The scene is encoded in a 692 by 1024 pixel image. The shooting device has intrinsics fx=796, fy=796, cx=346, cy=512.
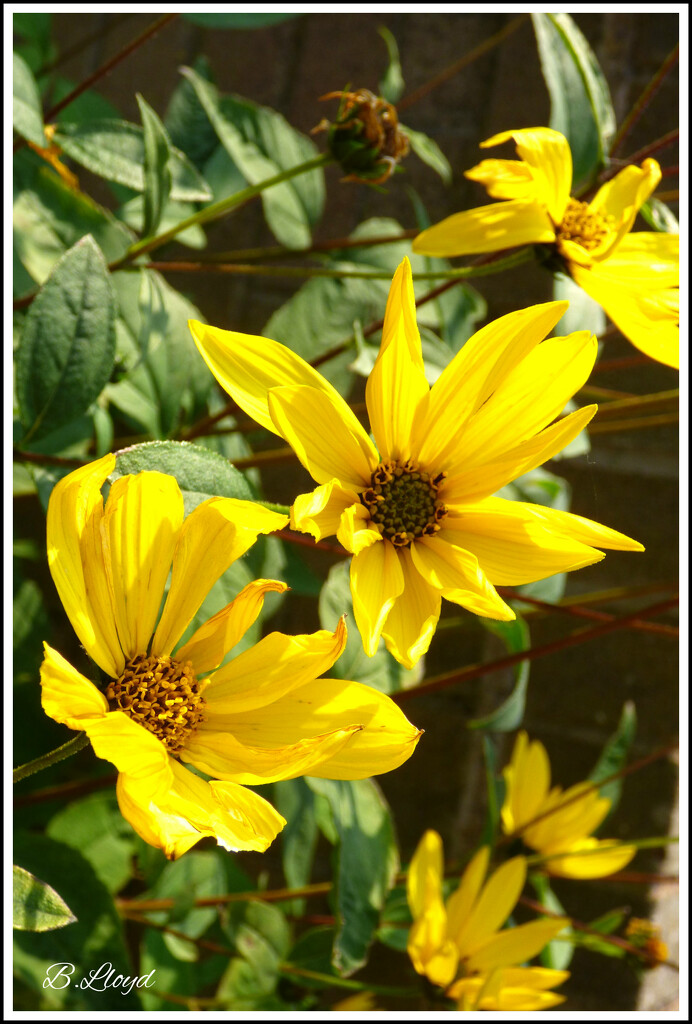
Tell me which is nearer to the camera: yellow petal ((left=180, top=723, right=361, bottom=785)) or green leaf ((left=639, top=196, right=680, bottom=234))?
yellow petal ((left=180, top=723, right=361, bottom=785))

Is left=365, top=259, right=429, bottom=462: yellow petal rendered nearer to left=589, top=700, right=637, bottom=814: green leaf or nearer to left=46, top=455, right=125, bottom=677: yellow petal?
left=46, top=455, right=125, bottom=677: yellow petal

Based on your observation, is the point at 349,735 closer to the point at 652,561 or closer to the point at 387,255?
the point at 387,255

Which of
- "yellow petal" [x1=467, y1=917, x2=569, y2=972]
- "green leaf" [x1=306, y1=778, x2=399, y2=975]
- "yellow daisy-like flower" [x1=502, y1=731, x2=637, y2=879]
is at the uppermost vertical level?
"green leaf" [x1=306, y1=778, x2=399, y2=975]

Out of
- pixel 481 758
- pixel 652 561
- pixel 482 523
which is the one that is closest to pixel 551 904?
pixel 481 758

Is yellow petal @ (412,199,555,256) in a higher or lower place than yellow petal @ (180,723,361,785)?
higher

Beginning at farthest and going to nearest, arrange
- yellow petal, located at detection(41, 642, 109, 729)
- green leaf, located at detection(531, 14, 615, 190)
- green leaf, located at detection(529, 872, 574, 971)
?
green leaf, located at detection(529, 872, 574, 971)
green leaf, located at detection(531, 14, 615, 190)
yellow petal, located at detection(41, 642, 109, 729)

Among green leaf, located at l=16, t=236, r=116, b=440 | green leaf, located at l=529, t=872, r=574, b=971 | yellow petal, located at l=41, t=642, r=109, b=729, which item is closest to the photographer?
yellow petal, located at l=41, t=642, r=109, b=729

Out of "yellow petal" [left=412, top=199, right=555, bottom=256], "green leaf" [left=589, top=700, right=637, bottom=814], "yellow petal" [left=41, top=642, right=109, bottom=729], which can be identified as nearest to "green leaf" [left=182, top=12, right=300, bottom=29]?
"yellow petal" [left=412, top=199, right=555, bottom=256]

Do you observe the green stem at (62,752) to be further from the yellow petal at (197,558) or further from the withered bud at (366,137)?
the withered bud at (366,137)
